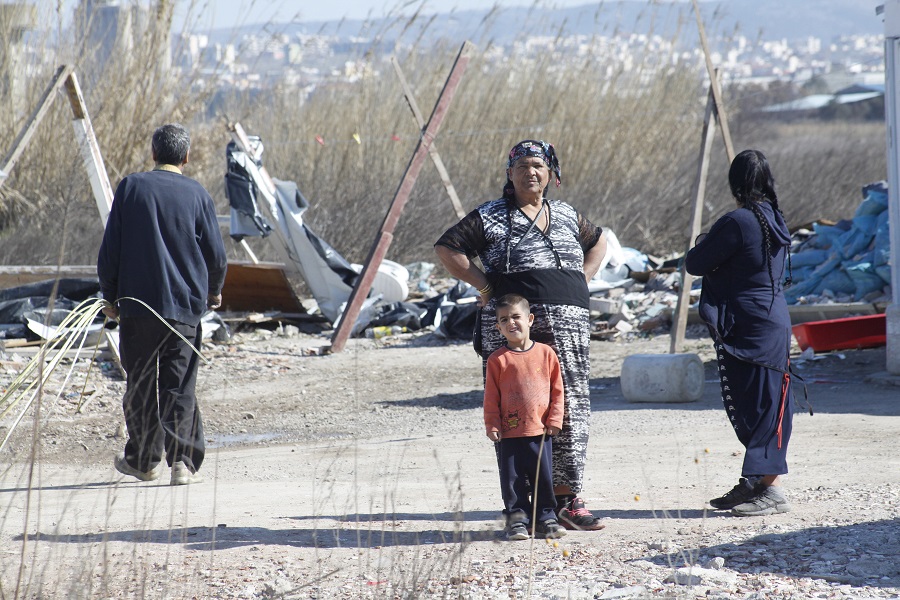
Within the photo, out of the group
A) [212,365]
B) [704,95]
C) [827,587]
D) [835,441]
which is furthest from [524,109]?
[827,587]

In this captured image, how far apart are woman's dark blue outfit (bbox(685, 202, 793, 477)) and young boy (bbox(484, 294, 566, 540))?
911mm

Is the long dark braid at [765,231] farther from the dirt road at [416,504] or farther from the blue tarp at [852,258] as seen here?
the blue tarp at [852,258]

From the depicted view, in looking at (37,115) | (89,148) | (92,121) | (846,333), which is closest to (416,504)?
(89,148)

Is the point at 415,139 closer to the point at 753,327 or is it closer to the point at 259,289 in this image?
the point at 259,289

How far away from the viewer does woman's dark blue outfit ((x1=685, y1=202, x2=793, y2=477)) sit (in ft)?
16.4

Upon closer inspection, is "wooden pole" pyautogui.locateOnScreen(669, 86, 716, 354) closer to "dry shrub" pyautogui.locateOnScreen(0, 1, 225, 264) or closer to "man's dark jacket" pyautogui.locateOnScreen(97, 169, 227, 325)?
"man's dark jacket" pyautogui.locateOnScreen(97, 169, 227, 325)

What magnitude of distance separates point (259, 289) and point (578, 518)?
7.77 metres

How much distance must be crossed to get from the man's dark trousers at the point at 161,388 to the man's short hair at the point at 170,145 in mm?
833

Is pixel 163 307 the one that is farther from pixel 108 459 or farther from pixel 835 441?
pixel 835 441

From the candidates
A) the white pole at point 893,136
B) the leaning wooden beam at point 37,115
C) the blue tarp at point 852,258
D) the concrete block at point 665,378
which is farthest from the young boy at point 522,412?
the blue tarp at point 852,258

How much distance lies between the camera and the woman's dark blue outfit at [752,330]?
501 cm

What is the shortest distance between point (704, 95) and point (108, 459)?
16554mm

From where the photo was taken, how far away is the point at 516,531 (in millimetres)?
4625

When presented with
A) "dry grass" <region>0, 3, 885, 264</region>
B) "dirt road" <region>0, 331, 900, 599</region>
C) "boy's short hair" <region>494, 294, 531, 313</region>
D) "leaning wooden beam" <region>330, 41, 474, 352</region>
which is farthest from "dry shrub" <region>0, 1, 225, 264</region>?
"boy's short hair" <region>494, 294, 531, 313</region>
